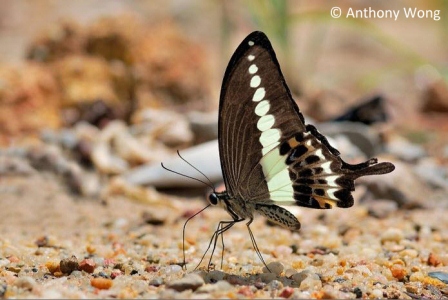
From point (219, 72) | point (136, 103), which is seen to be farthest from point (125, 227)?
point (219, 72)

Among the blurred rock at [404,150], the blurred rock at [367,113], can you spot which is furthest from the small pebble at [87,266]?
the blurred rock at [367,113]

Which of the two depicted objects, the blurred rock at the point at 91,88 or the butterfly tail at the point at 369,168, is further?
the blurred rock at the point at 91,88

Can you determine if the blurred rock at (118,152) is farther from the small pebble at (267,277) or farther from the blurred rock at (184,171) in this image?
the small pebble at (267,277)

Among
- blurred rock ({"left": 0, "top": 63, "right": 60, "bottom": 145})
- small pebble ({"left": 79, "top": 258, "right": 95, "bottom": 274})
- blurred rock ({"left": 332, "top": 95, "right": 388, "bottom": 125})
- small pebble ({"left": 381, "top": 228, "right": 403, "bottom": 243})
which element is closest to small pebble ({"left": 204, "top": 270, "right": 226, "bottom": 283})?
small pebble ({"left": 79, "top": 258, "right": 95, "bottom": 274})

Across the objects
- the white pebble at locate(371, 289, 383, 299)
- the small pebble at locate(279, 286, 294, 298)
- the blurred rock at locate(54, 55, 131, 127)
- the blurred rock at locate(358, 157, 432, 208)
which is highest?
the blurred rock at locate(54, 55, 131, 127)

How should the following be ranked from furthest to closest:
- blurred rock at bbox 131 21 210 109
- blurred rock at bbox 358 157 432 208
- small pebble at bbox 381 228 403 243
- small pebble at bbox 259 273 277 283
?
1. blurred rock at bbox 131 21 210 109
2. blurred rock at bbox 358 157 432 208
3. small pebble at bbox 381 228 403 243
4. small pebble at bbox 259 273 277 283

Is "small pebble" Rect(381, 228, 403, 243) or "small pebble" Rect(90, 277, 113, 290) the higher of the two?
"small pebble" Rect(381, 228, 403, 243)

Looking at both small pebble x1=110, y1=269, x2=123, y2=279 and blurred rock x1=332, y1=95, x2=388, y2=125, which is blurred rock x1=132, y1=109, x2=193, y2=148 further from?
small pebble x1=110, y1=269, x2=123, y2=279

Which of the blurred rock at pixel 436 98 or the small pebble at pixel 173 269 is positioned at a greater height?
the blurred rock at pixel 436 98
